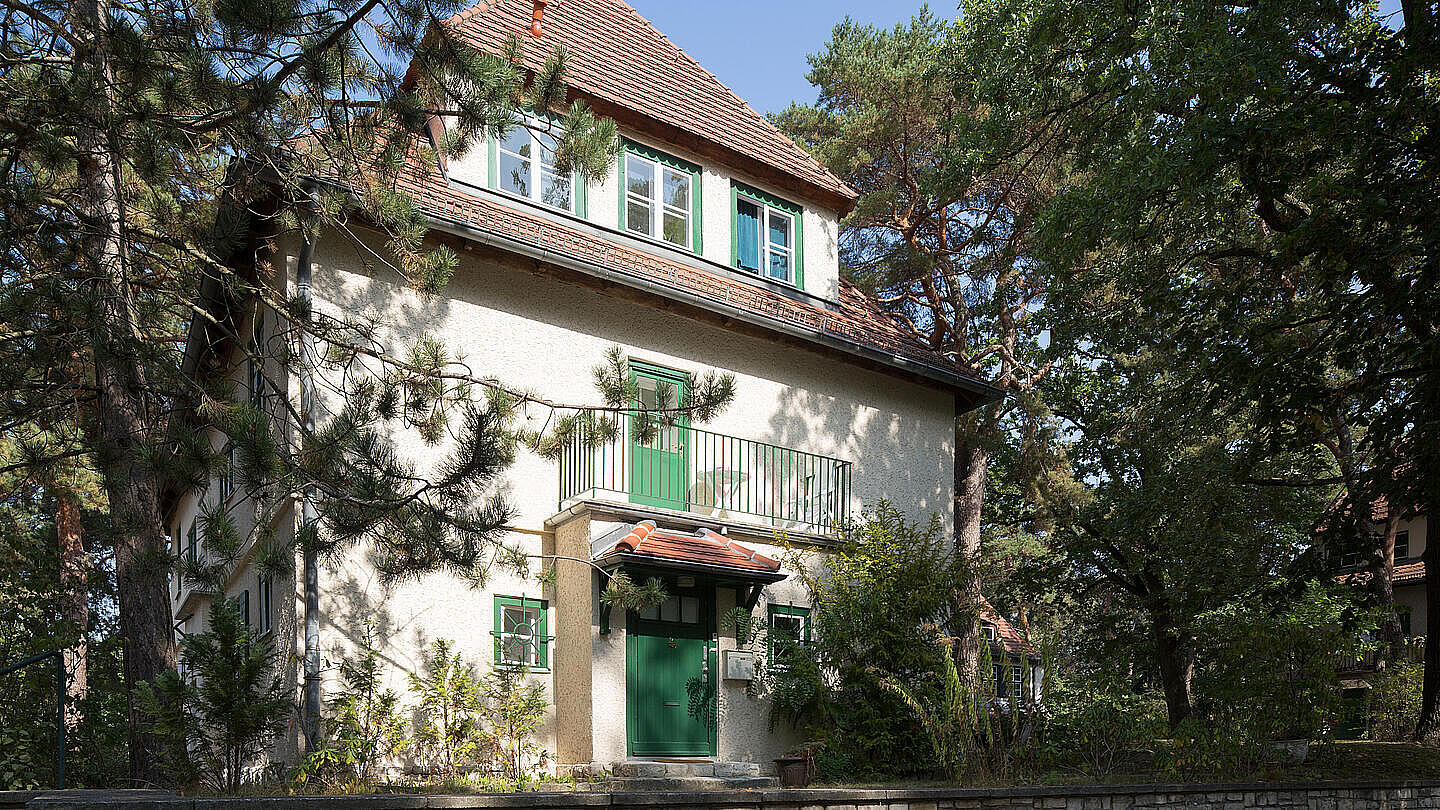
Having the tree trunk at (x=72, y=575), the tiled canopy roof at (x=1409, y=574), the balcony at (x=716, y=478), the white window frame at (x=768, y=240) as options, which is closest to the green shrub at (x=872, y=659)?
the balcony at (x=716, y=478)

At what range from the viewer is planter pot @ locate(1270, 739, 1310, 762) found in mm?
11242

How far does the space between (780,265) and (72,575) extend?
14871mm

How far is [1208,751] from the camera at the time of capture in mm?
10555

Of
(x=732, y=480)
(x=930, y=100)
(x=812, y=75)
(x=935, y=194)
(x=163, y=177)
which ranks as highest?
(x=812, y=75)

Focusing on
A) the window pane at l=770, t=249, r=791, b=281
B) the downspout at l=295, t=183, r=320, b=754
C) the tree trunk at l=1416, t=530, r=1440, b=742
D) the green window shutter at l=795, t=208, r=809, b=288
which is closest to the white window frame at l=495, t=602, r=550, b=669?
the downspout at l=295, t=183, r=320, b=754

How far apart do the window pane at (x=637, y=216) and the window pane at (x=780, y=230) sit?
2.33m

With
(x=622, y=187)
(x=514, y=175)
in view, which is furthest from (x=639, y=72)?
(x=514, y=175)

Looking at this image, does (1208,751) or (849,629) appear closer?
(1208,751)

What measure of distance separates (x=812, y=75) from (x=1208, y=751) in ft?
57.4

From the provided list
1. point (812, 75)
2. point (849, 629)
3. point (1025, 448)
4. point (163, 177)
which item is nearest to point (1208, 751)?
point (849, 629)

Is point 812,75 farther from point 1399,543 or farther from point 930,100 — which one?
point 1399,543

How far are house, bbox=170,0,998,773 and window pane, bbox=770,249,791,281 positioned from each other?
3 centimetres

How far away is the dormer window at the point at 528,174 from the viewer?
1361cm

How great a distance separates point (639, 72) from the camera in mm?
16234
